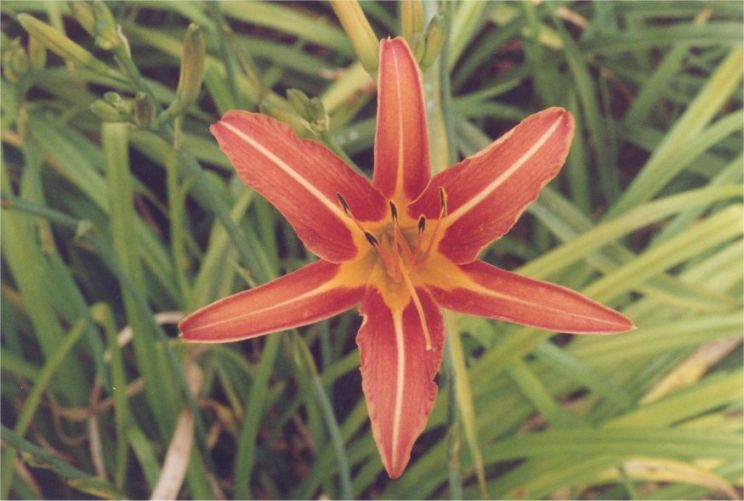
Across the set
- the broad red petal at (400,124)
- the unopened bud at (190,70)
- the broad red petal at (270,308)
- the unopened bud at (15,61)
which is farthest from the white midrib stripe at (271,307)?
the unopened bud at (15,61)

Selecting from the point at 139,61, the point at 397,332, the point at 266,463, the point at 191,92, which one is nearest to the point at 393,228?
the point at 397,332

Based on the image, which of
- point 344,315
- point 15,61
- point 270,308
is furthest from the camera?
point 344,315

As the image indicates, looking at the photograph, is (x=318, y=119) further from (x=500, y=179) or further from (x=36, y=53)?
(x=36, y=53)

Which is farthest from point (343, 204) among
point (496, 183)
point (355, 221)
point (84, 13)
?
point (84, 13)

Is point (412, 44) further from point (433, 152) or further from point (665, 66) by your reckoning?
point (665, 66)

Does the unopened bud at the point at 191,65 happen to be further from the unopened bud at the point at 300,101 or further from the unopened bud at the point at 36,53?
the unopened bud at the point at 36,53
